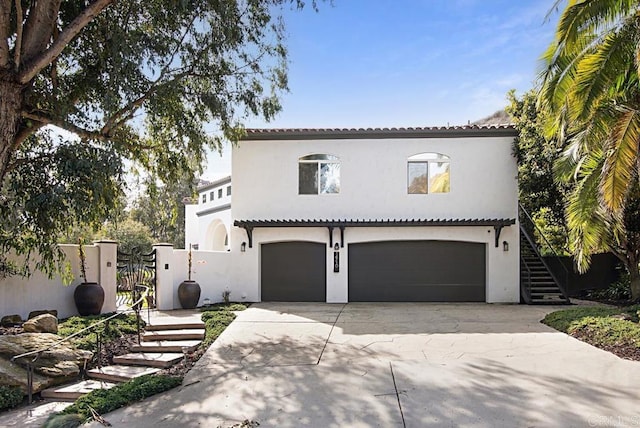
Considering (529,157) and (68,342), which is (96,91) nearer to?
(68,342)

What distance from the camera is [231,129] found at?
11.6 metres

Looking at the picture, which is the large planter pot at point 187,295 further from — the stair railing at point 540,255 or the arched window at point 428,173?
the stair railing at point 540,255

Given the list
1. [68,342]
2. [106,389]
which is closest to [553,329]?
[106,389]

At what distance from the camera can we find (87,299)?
10.7 m

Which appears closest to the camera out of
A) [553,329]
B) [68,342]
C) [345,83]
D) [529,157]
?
[68,342]

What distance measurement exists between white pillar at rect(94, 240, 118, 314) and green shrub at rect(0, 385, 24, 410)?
15.8 feet

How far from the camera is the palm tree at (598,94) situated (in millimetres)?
7992

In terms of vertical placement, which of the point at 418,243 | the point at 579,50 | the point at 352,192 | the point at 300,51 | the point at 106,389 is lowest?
the point at 106,389

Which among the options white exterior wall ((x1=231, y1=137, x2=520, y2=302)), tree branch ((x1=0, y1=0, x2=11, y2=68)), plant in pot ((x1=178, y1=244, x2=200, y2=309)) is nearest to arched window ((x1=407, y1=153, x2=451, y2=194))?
white exterior wall ((x1=231, y1=137, x2=520, y2=302))

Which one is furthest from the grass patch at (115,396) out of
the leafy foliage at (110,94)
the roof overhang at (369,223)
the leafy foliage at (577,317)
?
the leafy foliage at (577,317)

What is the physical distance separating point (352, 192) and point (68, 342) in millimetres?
9532

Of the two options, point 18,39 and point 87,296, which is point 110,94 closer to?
point 18,39

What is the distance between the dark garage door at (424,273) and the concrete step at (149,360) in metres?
7.80

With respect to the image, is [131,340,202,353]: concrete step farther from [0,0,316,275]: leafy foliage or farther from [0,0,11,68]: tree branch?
[0,0,11,68]: tree branch
